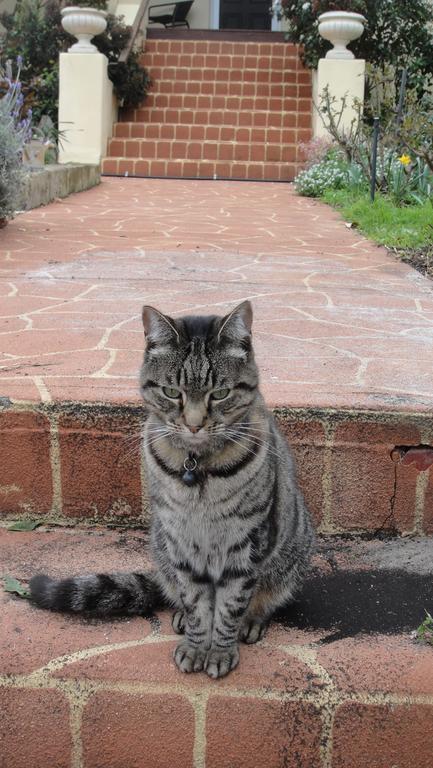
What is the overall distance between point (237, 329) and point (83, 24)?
11.6 metres

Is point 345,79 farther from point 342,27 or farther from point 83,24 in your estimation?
point 83,24

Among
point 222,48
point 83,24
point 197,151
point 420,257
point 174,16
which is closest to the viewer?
point 420,257

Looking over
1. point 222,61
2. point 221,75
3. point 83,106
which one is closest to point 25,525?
point 83,106

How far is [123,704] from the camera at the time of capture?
6.33 feet

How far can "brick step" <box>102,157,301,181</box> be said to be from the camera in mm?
12336

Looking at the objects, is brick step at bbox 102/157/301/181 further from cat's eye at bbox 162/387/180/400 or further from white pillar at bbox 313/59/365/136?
cat's eye at bbox 162/387/180/400

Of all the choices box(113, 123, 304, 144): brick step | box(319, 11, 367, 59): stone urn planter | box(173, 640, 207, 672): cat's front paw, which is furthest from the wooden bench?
box(173, 640, 207, 672): cat's front paw

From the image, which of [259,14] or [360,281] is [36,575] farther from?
[259,14]

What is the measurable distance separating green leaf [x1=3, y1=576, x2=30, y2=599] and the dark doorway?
17612 millimetres

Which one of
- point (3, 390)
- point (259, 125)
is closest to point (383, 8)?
point (259, 125)

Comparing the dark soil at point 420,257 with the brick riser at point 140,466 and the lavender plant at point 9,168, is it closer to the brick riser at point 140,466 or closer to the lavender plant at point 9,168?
the lavender plant at point 9,168

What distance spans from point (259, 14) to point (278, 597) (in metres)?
17.9

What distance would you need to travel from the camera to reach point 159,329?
1983 millimetres

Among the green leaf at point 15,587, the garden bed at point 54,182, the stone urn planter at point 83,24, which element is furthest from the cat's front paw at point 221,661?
the stone urn planter at point 83,24
